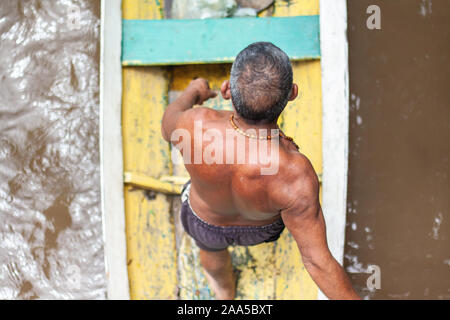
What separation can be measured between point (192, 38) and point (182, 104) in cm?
60

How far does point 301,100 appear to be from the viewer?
80.7 inches

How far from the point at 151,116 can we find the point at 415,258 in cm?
170

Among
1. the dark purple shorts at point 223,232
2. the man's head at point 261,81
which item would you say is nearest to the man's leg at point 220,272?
the dark purple shorts at point 223,232

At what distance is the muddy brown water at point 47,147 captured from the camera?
2564 millimetres

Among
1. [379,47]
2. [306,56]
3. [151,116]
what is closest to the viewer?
[306,56]

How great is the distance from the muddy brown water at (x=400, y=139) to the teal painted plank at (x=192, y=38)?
0.69 m

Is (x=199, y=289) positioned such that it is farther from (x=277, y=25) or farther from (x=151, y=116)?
(x=277, y=25)

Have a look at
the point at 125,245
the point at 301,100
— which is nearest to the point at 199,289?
the point at 125,245

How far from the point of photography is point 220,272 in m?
2.11

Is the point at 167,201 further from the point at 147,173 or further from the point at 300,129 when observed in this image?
the point at 300,129

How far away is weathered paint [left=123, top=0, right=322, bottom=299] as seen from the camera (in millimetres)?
2047

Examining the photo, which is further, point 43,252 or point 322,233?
point 43,252

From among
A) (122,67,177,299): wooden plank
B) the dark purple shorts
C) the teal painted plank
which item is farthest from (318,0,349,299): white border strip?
(122,67,177,299): wooden plank

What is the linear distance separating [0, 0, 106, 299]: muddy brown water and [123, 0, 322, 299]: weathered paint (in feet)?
1.83
